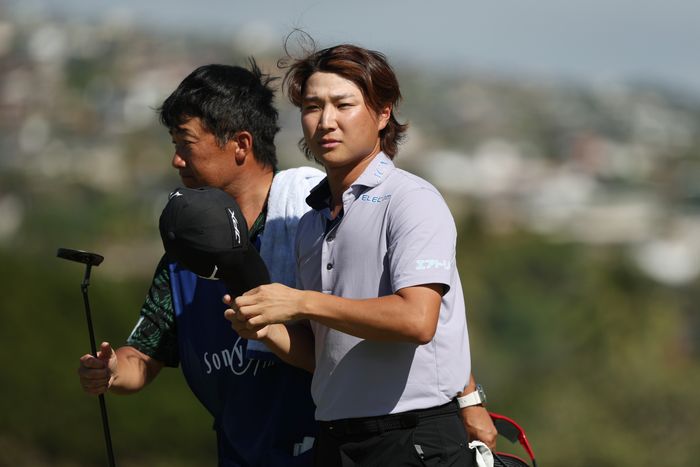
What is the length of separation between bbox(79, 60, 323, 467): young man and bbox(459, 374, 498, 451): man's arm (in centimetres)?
57

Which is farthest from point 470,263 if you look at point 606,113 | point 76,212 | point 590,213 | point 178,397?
point 606,113

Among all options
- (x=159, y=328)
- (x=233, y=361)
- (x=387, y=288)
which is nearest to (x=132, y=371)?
(x=159, y=328)

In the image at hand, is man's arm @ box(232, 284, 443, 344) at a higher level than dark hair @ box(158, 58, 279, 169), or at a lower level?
lower

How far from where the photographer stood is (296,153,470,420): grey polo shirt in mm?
3695

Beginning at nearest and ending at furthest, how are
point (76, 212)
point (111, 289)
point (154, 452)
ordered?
point (154, 452), point (111, 289), point (76, 212)

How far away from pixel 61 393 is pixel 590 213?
12278 centimetres

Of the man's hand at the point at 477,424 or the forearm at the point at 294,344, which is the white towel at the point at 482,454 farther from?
the forearm at the point at 294,344

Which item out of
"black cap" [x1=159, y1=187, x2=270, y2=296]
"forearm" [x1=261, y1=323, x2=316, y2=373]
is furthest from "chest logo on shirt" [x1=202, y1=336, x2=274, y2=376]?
"black cap" [x1=159, y1=187, x2=270, y2=296]

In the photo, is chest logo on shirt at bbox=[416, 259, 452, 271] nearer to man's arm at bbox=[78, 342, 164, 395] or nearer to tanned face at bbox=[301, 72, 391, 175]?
tanned face at bbox=[301, 72, 391, 175]

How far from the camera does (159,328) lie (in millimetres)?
4680

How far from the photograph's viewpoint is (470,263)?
83.9 metres

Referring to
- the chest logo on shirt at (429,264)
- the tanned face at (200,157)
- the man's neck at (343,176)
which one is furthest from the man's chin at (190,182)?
the chest logo on shirt at (429,264)

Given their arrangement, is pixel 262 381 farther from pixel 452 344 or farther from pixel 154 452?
pixel 154 452

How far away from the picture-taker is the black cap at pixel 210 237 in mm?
3600
